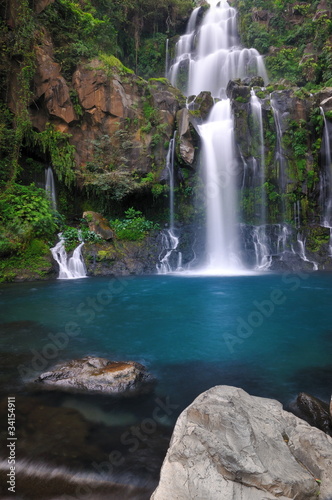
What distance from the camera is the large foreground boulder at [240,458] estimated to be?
7.32 ft

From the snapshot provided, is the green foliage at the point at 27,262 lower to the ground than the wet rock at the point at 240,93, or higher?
lower

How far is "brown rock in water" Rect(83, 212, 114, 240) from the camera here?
14.8 m

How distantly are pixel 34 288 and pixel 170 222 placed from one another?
8619mm

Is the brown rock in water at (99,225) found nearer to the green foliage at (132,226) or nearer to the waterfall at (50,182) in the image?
the green foliage at (132,226)

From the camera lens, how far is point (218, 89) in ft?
88.4

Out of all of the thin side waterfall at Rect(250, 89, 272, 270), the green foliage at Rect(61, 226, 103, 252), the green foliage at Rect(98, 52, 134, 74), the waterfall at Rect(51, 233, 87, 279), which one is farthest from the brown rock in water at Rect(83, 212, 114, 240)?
the green foliage at Rect(98, 52, 134, 74)

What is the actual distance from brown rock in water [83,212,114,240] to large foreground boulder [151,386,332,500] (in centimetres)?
1249

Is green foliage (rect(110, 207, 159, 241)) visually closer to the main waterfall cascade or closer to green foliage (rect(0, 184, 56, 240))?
the main waterfall cascade

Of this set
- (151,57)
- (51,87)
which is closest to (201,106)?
(51,87)

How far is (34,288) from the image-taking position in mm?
11031

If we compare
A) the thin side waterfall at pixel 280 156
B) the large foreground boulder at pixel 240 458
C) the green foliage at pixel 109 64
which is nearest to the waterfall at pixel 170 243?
the green foliage at pixel 109 64

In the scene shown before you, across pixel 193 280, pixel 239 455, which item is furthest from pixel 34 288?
pixel 239 455

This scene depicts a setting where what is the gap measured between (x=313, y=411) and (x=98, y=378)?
107 inches

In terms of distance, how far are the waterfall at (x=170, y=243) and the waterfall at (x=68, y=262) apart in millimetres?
3661
